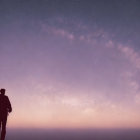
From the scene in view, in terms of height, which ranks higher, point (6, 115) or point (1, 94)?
point (1, 94)

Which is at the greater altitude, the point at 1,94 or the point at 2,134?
the point at 1,94

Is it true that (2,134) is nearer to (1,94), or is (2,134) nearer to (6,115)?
(6,115)

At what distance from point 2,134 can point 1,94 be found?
6.32ft

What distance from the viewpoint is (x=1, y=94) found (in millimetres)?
12047

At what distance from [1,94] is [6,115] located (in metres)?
1.09

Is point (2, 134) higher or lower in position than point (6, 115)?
lower

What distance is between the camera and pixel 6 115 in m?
12.3

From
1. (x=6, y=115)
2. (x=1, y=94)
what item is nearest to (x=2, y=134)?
(x=6, y=115)

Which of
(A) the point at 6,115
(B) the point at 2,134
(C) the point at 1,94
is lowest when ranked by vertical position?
(B) the point at 2,134

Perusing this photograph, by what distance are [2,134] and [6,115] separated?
0.91m

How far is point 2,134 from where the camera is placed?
12.1m
